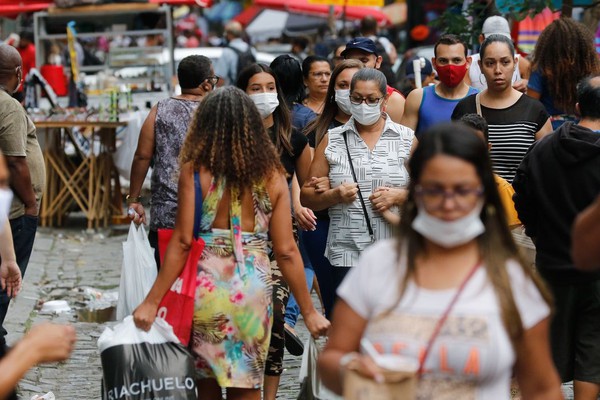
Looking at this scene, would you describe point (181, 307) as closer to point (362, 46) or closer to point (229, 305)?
point (229, 305)

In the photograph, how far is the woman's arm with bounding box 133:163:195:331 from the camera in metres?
→ 4.96

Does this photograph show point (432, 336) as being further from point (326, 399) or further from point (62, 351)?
point (326, 399)

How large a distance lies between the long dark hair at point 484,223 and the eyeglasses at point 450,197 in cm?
8

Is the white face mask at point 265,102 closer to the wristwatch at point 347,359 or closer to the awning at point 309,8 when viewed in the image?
the wristwatch at point 347,359

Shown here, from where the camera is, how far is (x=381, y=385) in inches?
125

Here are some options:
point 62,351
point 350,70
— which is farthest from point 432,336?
point 350,70

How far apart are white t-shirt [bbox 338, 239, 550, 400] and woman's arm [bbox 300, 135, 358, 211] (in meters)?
2.90

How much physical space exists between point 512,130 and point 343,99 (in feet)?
3.43

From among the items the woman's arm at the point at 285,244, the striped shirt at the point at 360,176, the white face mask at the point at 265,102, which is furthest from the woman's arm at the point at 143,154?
the woman's arm at the point at 285,244

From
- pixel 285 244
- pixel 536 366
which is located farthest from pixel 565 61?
pixel 536 366

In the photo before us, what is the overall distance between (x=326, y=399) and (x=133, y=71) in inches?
471

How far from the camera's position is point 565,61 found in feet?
26.2

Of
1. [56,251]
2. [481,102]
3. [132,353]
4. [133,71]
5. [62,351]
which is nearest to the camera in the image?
[62,351]

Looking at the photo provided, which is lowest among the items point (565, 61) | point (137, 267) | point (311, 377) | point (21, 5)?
point (137, 267)
